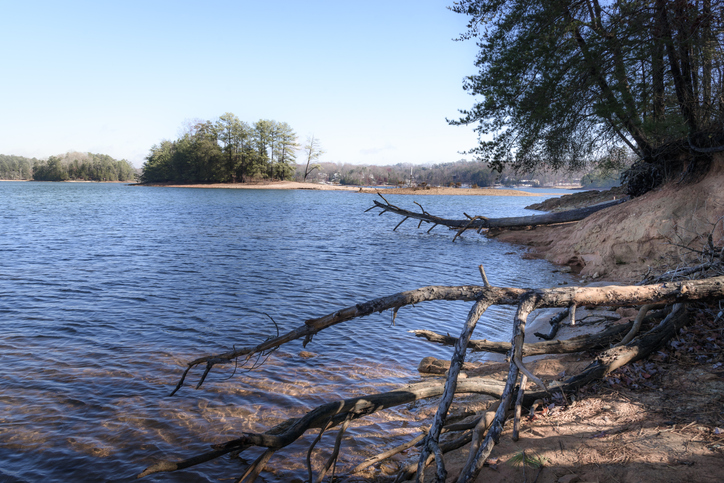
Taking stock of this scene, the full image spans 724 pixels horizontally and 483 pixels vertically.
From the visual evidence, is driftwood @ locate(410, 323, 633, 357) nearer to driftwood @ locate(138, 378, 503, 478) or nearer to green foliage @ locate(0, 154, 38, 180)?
driftwood @ locate(138, 378, 503, 478)

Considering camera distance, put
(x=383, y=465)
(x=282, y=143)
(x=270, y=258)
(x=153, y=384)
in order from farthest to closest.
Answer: (x=282, y=143) → (x=270, y=258) → (x=153, y=384) → (x=383, y=465)

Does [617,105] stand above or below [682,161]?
above

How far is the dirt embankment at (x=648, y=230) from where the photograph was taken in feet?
33.4

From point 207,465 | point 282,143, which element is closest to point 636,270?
point 207,465

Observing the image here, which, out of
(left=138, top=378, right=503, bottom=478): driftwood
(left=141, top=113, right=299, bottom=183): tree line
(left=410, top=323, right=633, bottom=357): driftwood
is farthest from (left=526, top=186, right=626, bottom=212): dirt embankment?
(left=141, top=113, right=299, bottom=183): tree line

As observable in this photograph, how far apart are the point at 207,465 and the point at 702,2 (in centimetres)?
1256

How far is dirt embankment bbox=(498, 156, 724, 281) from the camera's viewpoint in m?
10.2

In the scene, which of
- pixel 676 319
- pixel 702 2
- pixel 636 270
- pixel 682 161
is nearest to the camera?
pixel 676 319

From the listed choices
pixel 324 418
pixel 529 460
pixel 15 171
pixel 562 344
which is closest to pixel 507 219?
pixel 562 344

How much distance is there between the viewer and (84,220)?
88.9ft

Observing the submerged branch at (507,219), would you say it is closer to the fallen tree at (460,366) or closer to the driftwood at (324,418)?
the fallen tree at (460,366)

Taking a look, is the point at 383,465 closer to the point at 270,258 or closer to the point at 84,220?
the point at 270,258

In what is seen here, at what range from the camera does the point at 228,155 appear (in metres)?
97.2

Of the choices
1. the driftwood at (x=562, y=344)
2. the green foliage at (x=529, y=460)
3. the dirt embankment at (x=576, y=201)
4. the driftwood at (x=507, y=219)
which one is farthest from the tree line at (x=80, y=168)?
the green foliage at (x=529, y=460)
